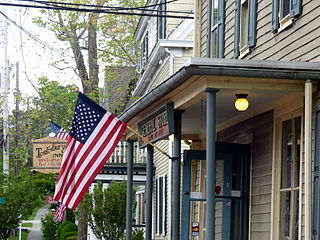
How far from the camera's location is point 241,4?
15.8m

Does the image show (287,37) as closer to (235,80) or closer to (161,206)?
(235,80)

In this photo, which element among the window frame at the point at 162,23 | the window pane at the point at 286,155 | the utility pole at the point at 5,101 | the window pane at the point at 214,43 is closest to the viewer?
the window pane at the point at 286,155

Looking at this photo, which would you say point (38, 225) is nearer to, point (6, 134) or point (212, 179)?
point (6, 134)

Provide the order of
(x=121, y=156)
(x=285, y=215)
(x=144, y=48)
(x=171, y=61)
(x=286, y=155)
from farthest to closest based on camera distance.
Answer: (x=121, y=156) < (x=144, y=48) < (x=171, y=61) < (x=286, y=155) < (x=285, y=215)

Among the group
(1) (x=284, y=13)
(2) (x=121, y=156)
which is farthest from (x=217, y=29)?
(2) (x=121, y=156)

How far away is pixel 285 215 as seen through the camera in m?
13.6

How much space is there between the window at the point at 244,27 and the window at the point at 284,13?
1.26 metres

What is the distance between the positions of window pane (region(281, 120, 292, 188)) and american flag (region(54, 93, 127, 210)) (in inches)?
109

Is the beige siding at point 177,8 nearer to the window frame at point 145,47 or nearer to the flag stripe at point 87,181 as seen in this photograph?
the window frame at point 145,47

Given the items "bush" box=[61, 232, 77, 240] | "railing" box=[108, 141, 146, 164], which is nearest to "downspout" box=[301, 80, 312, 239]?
"railing" box=[108, 141, 146, 164]

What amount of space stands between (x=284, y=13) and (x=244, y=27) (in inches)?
92.8

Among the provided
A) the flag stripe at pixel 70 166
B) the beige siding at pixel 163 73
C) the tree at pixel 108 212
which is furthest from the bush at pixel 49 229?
the flag stripe at pixel 70 166

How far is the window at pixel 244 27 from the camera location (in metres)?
15.0

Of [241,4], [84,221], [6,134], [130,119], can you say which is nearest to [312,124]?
[241,4]
